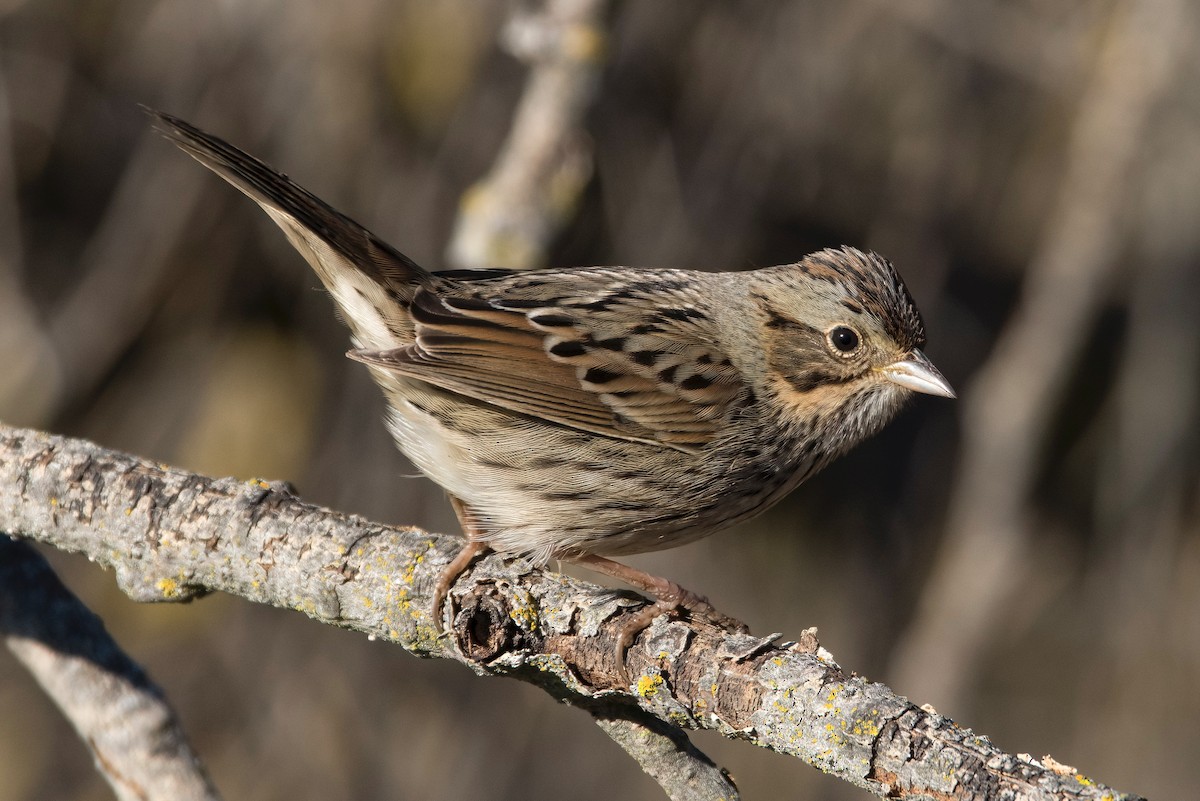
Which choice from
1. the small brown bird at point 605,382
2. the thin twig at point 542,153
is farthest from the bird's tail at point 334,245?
the thin twig at point 542,153

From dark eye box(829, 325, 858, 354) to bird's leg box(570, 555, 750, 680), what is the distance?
827 millimetres

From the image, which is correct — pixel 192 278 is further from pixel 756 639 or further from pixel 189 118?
pixel 756 639

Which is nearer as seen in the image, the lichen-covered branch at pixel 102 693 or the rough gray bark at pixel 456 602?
the rough gray bark at pixel 456 602

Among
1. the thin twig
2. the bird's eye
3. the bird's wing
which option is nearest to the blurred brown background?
the thin twig

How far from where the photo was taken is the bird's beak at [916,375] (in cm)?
328

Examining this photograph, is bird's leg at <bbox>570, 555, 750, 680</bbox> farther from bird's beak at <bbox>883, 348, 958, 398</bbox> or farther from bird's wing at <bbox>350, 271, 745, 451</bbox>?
bird's beak at <bbox>883, 348, 958, 398</bbox>

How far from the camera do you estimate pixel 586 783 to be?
5984 millimetres

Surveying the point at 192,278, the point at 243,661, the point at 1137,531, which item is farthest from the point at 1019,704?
the point at 192,278

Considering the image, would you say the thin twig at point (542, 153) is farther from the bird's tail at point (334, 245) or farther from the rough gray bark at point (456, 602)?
the rough gray bark at point (456, 602)

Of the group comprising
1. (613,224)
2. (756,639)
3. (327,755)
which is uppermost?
(613,224)

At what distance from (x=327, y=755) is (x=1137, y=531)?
4108mm

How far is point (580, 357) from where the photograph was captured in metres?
3.47

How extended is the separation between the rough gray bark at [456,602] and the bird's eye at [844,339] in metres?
1.18

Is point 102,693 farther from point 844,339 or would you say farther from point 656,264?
point 656,264
